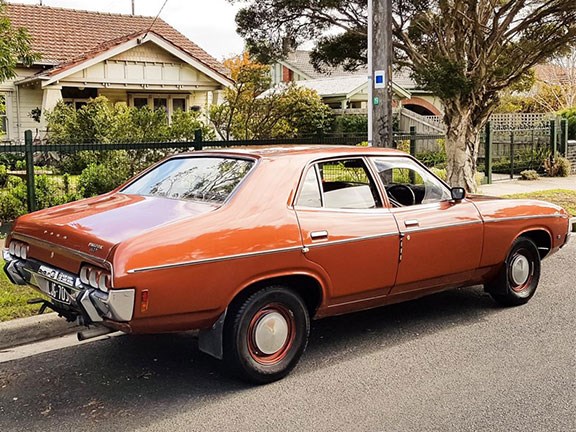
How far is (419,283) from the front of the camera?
5.45 m

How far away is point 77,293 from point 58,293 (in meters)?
0.31

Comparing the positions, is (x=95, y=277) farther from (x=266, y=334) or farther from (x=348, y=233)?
(x=348, y=233)

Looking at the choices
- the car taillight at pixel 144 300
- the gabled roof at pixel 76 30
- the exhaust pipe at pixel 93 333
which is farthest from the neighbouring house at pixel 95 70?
the car taillight at pixel 144 300

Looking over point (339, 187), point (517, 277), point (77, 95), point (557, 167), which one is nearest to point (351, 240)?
point (339, 187)

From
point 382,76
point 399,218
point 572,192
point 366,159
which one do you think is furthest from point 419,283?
point 572,192

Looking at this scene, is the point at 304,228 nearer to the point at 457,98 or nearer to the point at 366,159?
A: the point at 366,159

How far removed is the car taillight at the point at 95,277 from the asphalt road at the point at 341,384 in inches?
32.3

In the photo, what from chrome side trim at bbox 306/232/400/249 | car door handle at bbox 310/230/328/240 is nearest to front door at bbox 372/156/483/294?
chrome side trim at bbox 306/232/400/249

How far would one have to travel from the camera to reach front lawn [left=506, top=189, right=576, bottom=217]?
12845mm

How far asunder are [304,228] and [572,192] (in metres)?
11.6

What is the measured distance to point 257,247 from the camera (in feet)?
14.4

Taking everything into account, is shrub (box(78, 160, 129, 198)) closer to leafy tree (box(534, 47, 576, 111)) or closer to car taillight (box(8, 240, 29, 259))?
car taillight (box(8, 240, 29, 259))

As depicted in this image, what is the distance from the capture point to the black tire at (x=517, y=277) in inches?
244

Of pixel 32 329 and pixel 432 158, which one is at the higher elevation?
pixel 432 158
